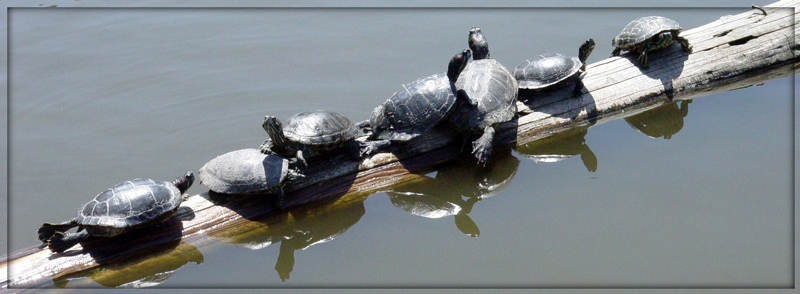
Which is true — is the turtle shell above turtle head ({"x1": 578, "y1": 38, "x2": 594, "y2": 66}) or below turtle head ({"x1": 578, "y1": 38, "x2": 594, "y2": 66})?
below

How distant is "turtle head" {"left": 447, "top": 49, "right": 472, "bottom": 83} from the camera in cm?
474

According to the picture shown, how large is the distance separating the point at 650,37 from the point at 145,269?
526 cm

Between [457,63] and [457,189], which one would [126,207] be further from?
[457,63]

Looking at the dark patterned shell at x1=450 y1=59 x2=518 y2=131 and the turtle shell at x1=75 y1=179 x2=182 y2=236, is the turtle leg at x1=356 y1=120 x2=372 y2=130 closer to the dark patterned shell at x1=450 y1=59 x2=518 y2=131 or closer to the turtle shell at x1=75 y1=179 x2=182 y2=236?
the dark patterned shell at x1=450 y1=59 x2=518 y2=131

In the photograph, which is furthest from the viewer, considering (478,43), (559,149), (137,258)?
(478,43)

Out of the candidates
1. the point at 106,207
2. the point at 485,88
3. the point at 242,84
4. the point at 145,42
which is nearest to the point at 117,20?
the point at 145,42

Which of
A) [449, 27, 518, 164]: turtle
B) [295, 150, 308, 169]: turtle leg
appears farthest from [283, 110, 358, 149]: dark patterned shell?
[449, 27, 518, 164]: turtle

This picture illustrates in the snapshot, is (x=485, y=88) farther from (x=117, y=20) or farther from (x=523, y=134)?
(x=117, y=20)

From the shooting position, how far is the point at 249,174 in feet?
13.5

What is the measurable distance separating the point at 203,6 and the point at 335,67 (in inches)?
142

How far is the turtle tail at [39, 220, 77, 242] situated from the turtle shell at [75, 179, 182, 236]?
145 millimetres

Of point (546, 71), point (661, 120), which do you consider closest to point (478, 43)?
point (546, 71)

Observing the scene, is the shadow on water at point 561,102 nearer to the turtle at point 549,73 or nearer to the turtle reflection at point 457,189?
the turtle at point 549,73

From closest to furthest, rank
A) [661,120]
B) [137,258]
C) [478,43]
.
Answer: [137,258] < [661,120] < [478,43]
